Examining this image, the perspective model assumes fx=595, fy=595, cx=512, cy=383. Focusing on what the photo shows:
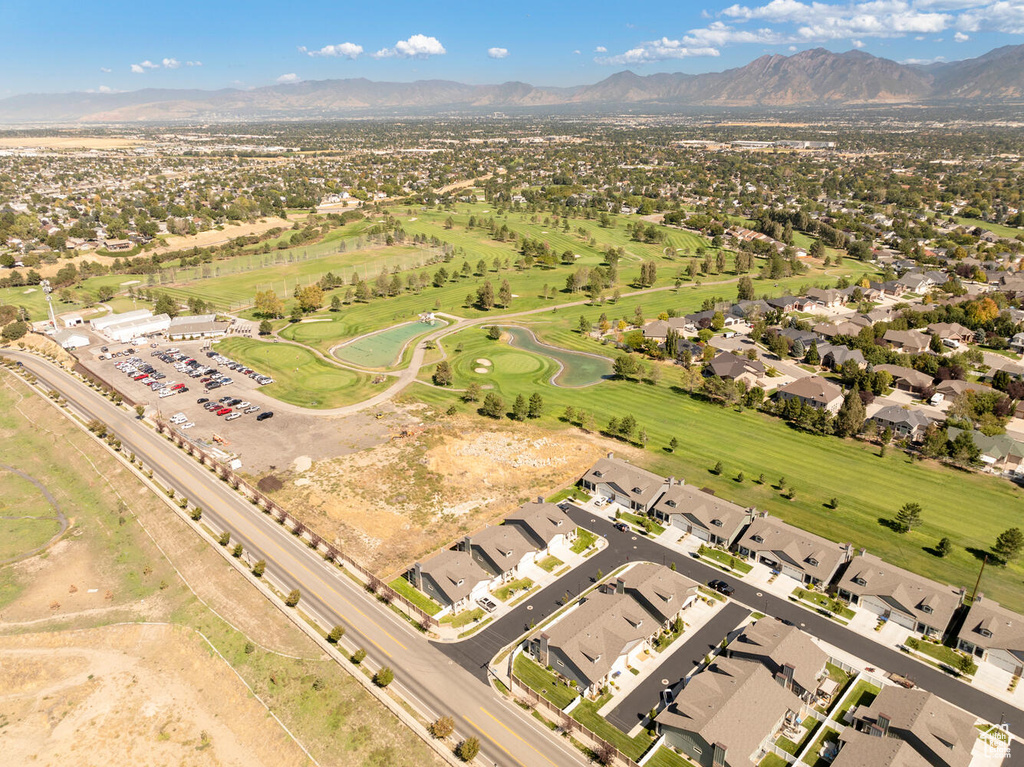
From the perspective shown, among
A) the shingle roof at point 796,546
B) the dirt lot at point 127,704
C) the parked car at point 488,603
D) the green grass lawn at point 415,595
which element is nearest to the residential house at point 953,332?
the shingle roof at point 796,546

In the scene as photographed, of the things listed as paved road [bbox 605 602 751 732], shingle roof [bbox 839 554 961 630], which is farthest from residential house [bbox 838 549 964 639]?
paved road [bbox 605 602 751 732]

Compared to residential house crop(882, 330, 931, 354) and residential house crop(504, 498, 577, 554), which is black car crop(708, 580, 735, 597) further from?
residential house crop(882, 330, 931, 354)

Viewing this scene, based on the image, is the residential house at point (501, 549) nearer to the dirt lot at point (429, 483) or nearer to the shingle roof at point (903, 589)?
the dirt lot at point (429, 483)

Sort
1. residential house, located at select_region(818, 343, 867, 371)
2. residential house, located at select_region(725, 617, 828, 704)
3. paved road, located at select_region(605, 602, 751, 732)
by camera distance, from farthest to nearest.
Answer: residential house, located at select_region(818, 343, 867, 371) → residential house, located at select_region(725, 617, 828, 704) → paved road, located at select_region(605, 602, 751, 732)

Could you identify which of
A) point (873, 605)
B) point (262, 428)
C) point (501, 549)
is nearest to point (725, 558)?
point (873, 605)

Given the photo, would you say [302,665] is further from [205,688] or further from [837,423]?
[837,423]
